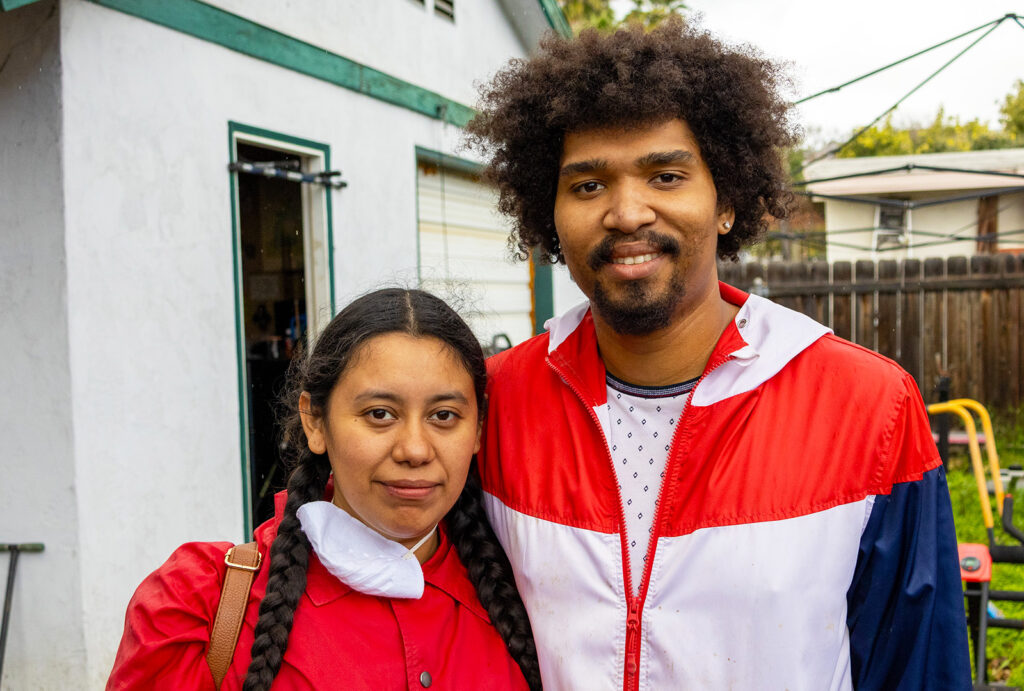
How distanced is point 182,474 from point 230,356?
650 mm

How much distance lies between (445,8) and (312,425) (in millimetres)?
5561

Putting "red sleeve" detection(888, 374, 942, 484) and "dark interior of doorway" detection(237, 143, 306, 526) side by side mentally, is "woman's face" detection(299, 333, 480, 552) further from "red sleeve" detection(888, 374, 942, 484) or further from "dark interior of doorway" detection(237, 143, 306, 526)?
"dark interior of doorway" detection(237, 143, 306, 526)

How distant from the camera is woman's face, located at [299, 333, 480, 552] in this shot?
1938 mm

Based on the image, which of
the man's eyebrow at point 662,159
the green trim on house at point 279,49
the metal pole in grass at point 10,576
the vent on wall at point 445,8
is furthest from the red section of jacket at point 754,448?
the vent on wall at point 445,8

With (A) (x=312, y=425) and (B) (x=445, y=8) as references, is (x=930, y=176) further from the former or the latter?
(A) (x=312, y=425)

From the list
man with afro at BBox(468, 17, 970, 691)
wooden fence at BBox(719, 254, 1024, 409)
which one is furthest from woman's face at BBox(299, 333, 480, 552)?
wooden fence at BBox(719, 254, 1024, 409)

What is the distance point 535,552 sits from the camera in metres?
2.06

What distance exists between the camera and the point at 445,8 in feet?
22.7

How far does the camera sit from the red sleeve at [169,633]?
68.4 inches

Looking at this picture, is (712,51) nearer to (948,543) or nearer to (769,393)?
(769,393)

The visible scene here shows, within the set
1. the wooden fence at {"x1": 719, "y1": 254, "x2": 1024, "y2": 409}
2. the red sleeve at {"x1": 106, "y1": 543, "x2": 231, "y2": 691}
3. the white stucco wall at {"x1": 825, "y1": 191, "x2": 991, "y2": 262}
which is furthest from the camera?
the white stucco wall at {"x1": 825, "y1": 191, "x2": 991, "y2": 262}

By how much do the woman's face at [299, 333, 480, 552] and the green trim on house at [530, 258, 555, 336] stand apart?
6.93 metres

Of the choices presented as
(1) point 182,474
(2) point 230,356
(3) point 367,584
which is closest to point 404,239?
(2) point 230,356

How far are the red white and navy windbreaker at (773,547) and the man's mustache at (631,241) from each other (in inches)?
9.9
